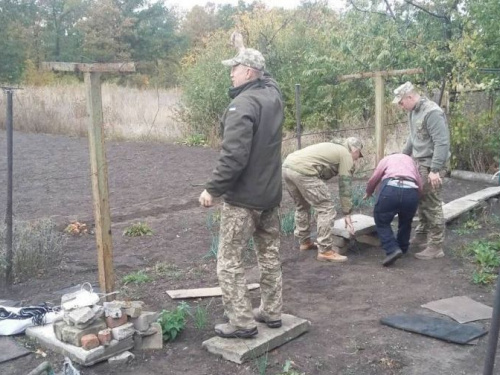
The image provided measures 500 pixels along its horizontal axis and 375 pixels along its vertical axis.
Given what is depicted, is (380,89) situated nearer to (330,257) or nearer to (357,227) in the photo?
(357,227)

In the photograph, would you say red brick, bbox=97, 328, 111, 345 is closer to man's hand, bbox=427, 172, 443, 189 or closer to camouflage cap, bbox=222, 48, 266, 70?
camouflage cap, bbox=222, 48, 266, 70

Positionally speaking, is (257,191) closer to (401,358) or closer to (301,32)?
(401,358)

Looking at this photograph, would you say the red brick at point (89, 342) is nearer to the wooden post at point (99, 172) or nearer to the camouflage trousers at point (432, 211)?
the wooden post at point (99, 172)

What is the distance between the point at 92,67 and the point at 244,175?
1277 millimetres

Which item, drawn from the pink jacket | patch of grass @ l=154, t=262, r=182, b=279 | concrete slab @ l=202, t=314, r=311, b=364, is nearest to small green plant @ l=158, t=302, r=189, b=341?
concrete slab @ l=202, t=314, r=311, b=364

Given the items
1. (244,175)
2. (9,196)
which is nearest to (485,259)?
(244,175)

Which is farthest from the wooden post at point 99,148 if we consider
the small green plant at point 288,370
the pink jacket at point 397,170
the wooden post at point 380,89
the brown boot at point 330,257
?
the wooden post at point 380,89

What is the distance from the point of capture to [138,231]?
7246 millimetres

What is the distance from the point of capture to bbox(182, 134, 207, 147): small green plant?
15867 millimetres

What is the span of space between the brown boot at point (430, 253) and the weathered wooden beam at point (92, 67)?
3782mm

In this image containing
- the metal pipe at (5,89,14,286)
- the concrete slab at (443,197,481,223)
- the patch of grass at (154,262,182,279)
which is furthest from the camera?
the concrete slab at (443,197,481,223)

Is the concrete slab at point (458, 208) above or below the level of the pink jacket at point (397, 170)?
below

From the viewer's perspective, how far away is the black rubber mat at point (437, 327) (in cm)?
432

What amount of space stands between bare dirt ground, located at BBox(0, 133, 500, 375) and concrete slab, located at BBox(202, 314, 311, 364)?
2.1 inches
